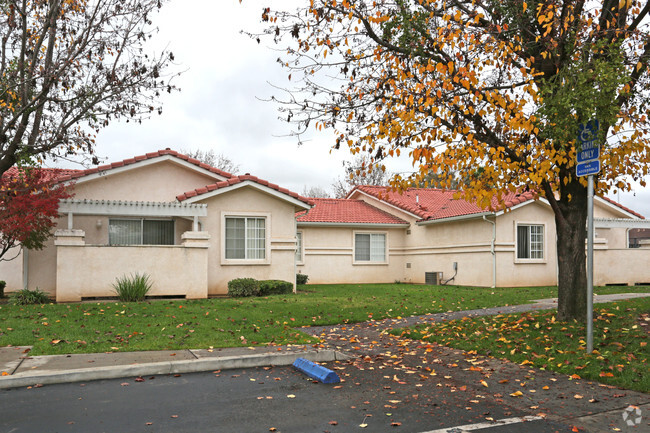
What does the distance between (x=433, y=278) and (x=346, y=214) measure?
17.5 feet

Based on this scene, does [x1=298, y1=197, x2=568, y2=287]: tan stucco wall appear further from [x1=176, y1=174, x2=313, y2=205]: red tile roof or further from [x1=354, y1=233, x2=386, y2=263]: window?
[x1=176, y1=174, x2=313, y2=205]: red tile roof

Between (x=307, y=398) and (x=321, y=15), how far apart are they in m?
6.55

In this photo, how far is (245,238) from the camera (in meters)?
18.8

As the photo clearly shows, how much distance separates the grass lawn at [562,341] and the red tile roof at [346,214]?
47.7 ft

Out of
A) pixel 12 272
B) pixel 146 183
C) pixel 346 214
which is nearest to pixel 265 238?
pixel 146 183

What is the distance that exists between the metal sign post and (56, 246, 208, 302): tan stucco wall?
11.9 m

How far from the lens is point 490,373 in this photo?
7469 millimetres

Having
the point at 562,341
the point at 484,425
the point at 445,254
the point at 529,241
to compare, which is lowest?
the point at 484,425

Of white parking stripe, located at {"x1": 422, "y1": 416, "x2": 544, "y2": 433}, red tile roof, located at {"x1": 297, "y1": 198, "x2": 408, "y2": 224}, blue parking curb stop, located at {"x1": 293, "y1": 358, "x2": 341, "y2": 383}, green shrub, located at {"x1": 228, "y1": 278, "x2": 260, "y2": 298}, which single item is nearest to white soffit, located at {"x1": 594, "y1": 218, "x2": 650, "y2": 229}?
red tile roof, located at {"x1": 297, "y1": 198, "x2": 408, "y2": 224}

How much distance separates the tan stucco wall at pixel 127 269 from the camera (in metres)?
15.6

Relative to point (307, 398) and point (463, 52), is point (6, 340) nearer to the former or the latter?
point (307, 398)

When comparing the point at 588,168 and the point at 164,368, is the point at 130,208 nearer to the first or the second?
the point at 164,368

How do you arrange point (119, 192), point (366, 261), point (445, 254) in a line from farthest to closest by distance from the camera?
point (366, 261)
point (445, 254)
point (119, 192)

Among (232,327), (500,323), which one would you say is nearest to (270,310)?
(232,327)
